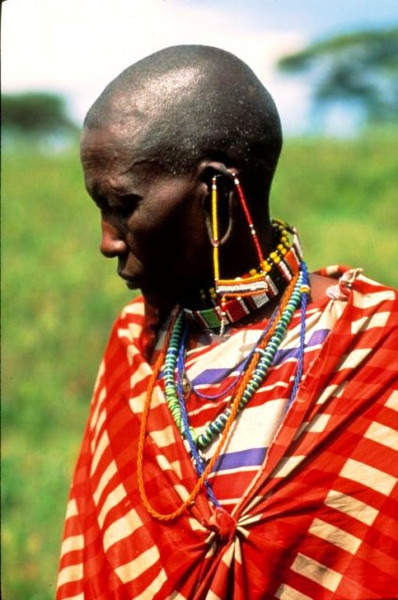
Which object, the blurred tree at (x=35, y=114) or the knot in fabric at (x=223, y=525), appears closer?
the knot in fabric at (x=223, y=525)

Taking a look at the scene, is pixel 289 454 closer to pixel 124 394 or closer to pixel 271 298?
pixel 271 298

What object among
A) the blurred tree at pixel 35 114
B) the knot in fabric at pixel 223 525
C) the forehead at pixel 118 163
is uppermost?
the blurred tree at pixel 35 114

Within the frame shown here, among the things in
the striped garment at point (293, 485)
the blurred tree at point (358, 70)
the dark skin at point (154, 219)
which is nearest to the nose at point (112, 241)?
the dark skin at point (154, 219)

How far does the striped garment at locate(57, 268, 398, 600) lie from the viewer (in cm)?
225

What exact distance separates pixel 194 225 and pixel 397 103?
7.75 m

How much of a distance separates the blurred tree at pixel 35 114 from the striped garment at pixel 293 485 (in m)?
8.24

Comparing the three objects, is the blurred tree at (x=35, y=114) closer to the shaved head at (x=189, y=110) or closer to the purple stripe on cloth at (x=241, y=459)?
the shaved head at (x=189, y=110)

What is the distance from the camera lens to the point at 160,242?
235 centimetres

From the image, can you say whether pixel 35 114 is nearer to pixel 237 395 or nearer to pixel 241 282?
pixel 241 282

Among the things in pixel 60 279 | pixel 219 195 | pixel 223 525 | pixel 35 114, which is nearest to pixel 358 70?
pixel 35 114

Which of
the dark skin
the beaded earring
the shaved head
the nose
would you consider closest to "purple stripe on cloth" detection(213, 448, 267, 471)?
the beaded earring

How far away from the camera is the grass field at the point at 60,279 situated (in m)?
4.35

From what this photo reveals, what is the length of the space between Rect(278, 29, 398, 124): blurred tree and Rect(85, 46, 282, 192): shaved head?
7004 mm

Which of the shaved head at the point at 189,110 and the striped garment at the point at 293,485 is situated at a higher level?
the shaved head at the point at 189,110
